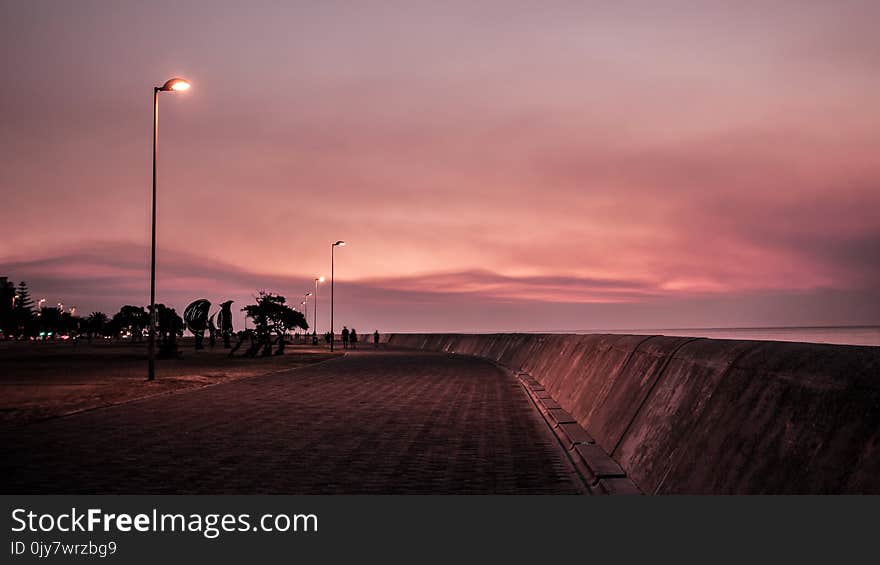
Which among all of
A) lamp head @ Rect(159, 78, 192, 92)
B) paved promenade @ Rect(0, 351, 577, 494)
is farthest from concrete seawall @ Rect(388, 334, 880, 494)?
lamp head @ Rect(159, 78, 192, 92)

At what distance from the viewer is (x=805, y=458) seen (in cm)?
505

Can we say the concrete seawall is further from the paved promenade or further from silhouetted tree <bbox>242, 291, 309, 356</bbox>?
silhouetted tree <bbox>242, 291, 309, 356</bbox>

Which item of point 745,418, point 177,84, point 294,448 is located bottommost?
point 294,448

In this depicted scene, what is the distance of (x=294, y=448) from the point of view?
428 inches

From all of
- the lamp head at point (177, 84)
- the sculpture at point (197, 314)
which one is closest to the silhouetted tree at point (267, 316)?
the sculpture at point (197, 314)

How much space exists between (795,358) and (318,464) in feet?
19.2

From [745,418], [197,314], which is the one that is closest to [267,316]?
[197,314]

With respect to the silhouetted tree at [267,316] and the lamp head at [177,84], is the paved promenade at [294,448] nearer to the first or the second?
the lamp head at [177,84]

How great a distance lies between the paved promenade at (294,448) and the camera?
8.27 m

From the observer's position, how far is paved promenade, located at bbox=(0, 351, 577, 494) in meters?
8.27

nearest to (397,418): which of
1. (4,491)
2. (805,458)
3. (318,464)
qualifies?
(318,464)

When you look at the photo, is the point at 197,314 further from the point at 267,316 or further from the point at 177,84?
the point at 177,84

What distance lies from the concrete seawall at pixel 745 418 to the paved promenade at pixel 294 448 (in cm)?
105

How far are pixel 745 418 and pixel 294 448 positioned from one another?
672 cm
